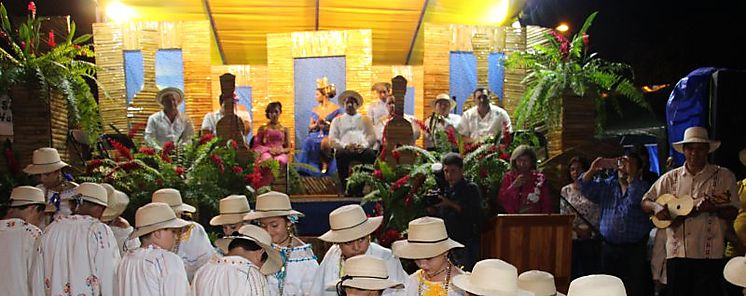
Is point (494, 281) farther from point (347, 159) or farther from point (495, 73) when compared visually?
point (495, 73)

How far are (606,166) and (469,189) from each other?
1.91 meters

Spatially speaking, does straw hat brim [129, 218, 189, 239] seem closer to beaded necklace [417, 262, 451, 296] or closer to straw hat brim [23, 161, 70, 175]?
beaded necklace [417, 262, 451, 296]

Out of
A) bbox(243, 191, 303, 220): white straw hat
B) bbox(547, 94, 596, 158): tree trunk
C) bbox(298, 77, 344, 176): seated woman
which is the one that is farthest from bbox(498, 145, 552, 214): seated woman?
bbox(298, 77, 344, 176): seated woman

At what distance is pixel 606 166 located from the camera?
648 cm

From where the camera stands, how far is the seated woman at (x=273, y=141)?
8.70 meters

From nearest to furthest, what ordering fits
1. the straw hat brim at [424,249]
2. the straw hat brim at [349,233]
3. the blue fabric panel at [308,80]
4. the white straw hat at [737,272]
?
1. the white straw hat at [737,272]
2. the straw hat brim at [424,249]
3. the straw hat brim at [349,233]
4. the blue fabric panel at [308,80]

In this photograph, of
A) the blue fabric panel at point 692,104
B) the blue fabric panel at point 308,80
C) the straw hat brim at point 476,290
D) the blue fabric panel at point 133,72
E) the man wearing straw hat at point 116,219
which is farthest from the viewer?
the blue fabric panel at point 308,80

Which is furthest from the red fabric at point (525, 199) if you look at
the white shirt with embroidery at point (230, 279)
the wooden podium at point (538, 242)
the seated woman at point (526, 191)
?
the white shirt with embroidery at point (230, 279)

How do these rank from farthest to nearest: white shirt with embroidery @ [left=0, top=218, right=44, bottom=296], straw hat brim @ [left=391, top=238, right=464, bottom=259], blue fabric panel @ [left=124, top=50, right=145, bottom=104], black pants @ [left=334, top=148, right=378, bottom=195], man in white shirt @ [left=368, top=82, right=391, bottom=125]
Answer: man in white shirt @ [left=368, top=82, right=391, bottom=125], blue fabric panel @ [left=124, top=50, right=145, bottom=104], black pants @ [left=334, top=148, right=378, bottom=195], white shirt with embroidery @ [left=0, top=218, right=44, bottom=296], straw hat brim @ [left=391, top=238, right=464, bottom=259]

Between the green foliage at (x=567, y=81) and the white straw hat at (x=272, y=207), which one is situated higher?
the green foliage at (x=567, y=81)

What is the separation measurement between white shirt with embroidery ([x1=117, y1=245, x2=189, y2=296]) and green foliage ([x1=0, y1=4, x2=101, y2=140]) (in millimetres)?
4747

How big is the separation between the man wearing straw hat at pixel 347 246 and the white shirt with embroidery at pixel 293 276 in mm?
171

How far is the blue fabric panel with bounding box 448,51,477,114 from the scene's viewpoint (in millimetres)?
11625

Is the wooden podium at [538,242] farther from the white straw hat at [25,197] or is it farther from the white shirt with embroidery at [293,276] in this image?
the white straw hat at [25,197]
